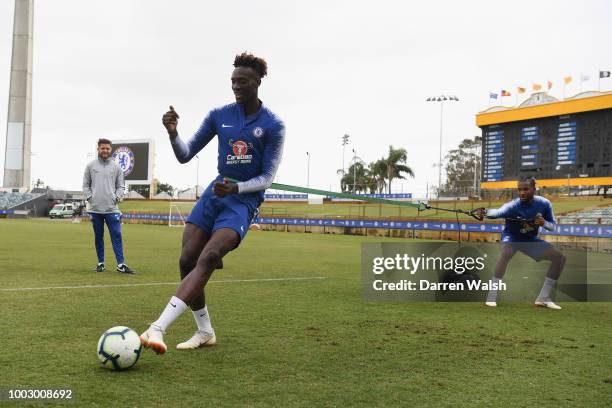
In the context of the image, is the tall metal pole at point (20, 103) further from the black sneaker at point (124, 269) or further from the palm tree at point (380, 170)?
the black sneaker at point (124, 269)

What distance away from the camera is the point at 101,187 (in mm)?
10078

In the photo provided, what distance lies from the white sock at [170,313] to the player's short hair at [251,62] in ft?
6.70

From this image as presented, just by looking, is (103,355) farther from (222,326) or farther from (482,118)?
(482,118)

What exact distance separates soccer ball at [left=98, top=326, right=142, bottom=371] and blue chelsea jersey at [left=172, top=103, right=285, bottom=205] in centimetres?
145

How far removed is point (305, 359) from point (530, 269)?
33.8 feet

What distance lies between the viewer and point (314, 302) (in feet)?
25.5

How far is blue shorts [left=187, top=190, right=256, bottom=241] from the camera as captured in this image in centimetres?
467

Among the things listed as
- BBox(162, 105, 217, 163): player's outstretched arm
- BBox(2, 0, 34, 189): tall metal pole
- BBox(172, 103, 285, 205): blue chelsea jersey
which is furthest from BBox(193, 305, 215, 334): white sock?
BBox(2, 0, 34, 189): tall metal pole

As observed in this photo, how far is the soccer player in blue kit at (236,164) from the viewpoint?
471 centimetres

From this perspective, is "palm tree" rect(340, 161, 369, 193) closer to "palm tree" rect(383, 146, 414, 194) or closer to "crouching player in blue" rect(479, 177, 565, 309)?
"palm tree" rect(383, 146, 414, 194)

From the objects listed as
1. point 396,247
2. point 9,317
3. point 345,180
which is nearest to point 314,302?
point 396,247

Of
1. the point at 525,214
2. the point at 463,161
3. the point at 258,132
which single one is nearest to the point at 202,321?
the point at 258,132

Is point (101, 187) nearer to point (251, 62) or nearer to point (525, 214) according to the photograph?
point (251, 62)

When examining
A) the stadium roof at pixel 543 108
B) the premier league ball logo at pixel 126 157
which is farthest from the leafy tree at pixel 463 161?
the premier league ball logo at pixel 126 157
